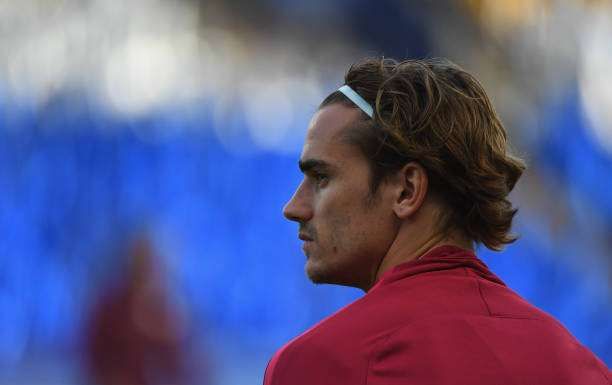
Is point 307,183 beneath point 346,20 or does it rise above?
beneath

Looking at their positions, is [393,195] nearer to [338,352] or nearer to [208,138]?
[338,352]

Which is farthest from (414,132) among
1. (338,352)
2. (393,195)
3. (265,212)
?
(265,212)

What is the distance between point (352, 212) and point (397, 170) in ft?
0.33

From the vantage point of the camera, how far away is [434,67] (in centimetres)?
175

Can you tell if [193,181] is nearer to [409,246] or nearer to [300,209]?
[300,209]

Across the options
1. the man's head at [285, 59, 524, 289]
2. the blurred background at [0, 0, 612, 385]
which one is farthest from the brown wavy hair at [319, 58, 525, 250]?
the blurred background at [0, 0, 612, 385]

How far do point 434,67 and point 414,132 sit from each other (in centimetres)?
16

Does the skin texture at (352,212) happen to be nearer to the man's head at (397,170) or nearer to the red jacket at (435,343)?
the man's head at (397,170)

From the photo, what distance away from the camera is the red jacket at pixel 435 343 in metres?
1.37

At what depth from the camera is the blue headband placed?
1.69 meters

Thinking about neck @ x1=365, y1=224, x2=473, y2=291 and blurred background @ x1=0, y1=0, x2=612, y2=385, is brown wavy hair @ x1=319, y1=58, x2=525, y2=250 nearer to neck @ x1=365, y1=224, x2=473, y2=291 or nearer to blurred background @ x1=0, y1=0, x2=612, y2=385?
neck @ x1=365, y1=224, x2=473, y2=291

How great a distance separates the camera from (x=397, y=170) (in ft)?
5.43

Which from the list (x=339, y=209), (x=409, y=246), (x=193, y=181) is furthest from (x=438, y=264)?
(x=193, y=181)

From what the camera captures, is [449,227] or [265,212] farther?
[265,212]
